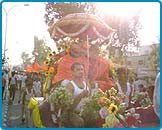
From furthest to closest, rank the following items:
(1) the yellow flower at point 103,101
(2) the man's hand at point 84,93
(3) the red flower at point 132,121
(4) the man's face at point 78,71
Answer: (4) the man's face at point 78,71 → (2) the man's hand at point 84,93 → (3) the red flower at point 132,121 → (1) the yellow flower at point 103,101

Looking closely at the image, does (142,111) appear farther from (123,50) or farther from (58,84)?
(123,50)

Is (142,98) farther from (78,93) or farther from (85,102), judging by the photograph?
(85,102)

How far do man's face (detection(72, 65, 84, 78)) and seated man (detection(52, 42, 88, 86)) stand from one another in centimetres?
10

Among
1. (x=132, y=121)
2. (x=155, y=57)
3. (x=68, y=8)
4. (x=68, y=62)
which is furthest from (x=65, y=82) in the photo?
(x=155, y=57)

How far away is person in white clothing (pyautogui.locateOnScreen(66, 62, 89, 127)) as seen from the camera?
511 centimetres

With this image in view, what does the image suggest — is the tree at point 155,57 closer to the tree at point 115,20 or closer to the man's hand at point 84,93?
A: the tree at point 115,20

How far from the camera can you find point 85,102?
5.07 metres

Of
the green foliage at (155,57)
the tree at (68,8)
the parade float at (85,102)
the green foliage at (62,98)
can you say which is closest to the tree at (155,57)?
→ the green foliage at (155,57)

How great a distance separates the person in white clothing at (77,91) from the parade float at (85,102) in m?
0.10

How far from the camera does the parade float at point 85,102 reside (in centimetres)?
487

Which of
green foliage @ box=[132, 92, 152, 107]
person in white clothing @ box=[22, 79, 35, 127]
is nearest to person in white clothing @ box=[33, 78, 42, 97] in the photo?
person in white clothing @ box=[22, 79, 35, 127]

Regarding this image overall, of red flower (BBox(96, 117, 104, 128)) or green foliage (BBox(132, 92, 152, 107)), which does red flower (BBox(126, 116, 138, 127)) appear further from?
green foliage (BBox(132, 92, 152, 107))

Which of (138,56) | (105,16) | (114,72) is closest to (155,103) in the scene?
(114,72)

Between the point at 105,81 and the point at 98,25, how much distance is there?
1062 mm
